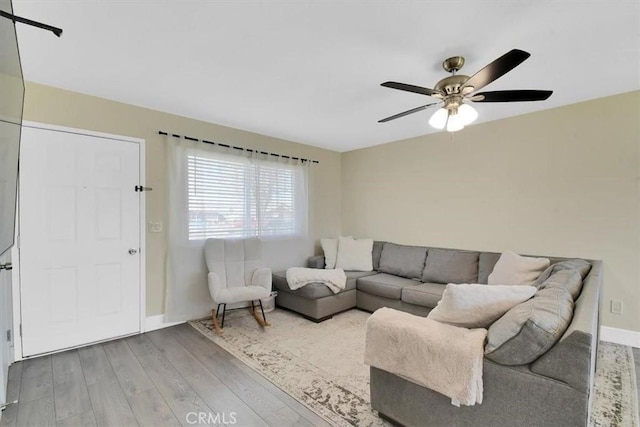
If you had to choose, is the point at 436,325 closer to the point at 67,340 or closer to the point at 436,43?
the point at 436,43

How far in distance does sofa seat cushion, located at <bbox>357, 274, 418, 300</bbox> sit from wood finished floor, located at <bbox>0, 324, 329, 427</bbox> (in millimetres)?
1861

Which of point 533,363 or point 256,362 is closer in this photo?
point 533,363

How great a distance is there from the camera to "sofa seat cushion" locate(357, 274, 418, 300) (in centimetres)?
349

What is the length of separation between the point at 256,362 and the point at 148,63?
258 cm

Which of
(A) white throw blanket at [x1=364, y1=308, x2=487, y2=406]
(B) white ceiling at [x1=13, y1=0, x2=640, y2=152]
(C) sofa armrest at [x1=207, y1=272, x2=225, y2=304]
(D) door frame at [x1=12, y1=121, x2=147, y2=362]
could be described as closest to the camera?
(A) white throw blanket at [x1=364, y1=308, x2=487, y2=406]

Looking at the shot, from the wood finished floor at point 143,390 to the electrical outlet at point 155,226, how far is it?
1172 millimetres

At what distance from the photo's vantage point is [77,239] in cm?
273

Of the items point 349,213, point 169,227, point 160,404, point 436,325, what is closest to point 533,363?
point 436,325

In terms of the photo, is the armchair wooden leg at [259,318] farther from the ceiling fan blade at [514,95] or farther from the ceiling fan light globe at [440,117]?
the ceiling fan blade at [514,95]

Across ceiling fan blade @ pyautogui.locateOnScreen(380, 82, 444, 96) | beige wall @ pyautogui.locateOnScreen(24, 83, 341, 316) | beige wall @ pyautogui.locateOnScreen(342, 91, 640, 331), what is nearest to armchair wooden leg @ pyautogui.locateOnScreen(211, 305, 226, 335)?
beige wall @ pyautogui.locateOnScreen(24, 83, 341, 316)

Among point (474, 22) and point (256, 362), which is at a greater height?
point (474, 22)

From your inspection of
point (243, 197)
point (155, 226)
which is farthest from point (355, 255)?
point (155, 226)

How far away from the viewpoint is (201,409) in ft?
6.19

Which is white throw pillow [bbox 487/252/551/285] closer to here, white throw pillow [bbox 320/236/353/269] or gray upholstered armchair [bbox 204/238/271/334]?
white throw pillow [bbox 320/236/353/269]
